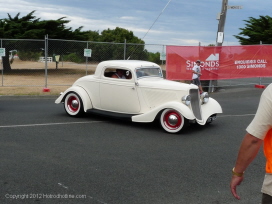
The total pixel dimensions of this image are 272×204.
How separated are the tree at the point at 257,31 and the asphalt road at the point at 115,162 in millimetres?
30318

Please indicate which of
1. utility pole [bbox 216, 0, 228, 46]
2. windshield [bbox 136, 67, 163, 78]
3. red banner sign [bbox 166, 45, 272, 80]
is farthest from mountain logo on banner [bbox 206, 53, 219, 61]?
windshield [bbox 136, 67, 163, 78]

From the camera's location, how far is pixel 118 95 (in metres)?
10.2

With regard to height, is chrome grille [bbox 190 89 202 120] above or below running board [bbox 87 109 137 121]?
above

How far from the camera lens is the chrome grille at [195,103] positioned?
31.5 ft

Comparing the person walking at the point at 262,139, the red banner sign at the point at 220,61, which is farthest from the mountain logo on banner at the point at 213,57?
the person walking at the point at 262,139

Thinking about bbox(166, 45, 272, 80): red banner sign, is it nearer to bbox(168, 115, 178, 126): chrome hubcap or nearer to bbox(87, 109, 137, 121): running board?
bbox(87, 109, 137, 121): running board

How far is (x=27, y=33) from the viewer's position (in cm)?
2742

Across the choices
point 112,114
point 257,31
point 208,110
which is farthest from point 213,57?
point 257,31

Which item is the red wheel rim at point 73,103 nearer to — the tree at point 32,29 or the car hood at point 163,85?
the car hood at point 163,85

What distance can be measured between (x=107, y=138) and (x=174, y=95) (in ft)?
6.56

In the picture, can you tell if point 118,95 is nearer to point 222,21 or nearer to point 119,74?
point 119,74

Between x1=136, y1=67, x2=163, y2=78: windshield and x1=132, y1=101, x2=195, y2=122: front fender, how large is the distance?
1.09m

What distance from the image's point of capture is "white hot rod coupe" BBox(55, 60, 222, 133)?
938 cm

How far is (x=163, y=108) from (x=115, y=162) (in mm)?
2989
